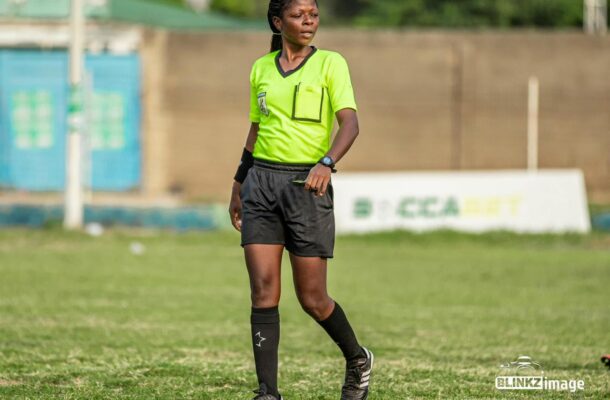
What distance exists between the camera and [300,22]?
7027 millimetres

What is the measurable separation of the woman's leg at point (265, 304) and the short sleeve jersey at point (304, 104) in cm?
52

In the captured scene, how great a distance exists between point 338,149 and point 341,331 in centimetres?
107

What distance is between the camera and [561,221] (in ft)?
75.8

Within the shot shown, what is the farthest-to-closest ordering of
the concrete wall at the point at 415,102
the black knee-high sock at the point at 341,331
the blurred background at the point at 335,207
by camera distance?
the concrete wall at the point at 415,102 < the blurred background at the point at 335,207 < the black knee-high sock at the point at 341,331

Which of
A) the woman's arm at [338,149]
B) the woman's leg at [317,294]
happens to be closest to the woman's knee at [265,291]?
the woman's leg at [317,294]

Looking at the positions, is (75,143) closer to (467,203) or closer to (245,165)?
(467,203)

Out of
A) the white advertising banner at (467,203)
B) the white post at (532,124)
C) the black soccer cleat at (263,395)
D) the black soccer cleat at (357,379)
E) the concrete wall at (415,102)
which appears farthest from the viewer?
the concrete wall at (415,102)

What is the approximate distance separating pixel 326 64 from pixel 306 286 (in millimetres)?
1197

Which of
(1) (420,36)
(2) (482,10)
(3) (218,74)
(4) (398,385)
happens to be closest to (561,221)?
(1) (420,36)

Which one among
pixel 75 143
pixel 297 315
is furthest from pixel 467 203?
pixel 297 315

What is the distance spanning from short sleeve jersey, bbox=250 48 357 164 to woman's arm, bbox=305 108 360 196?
0.18ft

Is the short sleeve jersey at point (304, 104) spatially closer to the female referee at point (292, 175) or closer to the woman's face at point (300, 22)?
the female referee at point (292, 175)

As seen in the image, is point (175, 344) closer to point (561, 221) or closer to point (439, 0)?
point (561, 221)

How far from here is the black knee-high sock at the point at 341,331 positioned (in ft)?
23.7
